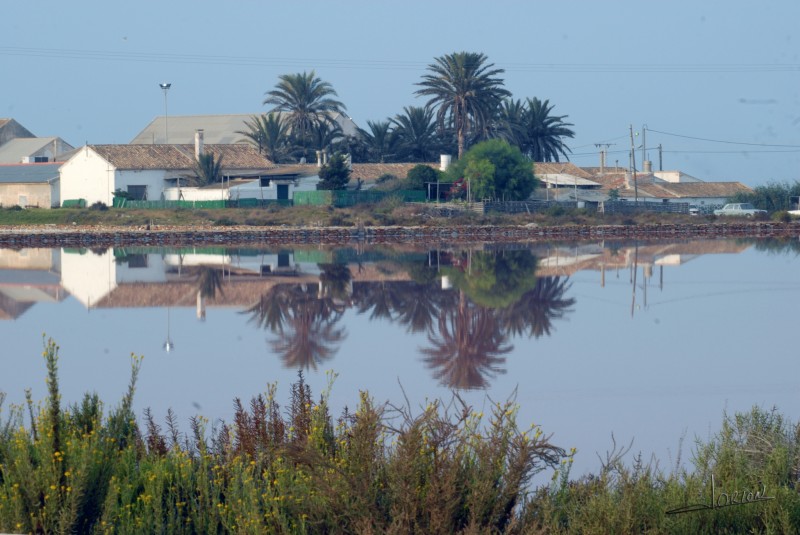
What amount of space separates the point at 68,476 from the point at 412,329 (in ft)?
41.6

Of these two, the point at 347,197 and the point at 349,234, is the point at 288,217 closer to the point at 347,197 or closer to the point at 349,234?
the point at 347,197

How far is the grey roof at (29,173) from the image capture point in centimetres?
5988

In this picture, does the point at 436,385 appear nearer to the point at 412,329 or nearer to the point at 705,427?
the point at 705,427

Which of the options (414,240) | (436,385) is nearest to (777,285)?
(436,385)

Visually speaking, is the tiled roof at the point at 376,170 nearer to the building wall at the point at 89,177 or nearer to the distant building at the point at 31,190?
the building wall at the point at 89,177

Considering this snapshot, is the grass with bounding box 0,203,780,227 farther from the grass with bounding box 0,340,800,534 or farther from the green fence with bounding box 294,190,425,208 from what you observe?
the grass with bounding box 0,340,800,534

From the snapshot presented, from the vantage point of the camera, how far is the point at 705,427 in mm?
10992

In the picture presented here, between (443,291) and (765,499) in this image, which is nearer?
(765,499)

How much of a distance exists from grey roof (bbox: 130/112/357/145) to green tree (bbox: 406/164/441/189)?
56.7ft

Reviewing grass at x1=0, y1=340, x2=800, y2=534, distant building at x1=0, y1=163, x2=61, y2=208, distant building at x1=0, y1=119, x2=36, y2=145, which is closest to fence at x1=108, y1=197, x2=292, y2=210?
distant building at x1=0, y1=163, x2=61, y2=208

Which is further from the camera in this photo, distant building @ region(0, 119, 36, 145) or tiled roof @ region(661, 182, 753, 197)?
distant building @ region(0, 119, 36, 145)

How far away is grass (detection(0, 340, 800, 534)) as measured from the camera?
20.0 feet

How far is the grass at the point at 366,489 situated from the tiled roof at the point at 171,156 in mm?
52757

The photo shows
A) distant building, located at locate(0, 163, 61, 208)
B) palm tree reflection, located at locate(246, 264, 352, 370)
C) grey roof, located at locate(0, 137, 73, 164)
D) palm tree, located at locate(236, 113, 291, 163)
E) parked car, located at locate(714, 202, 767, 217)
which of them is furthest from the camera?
grey roof, located at locate(0, 137, 73, 164)
